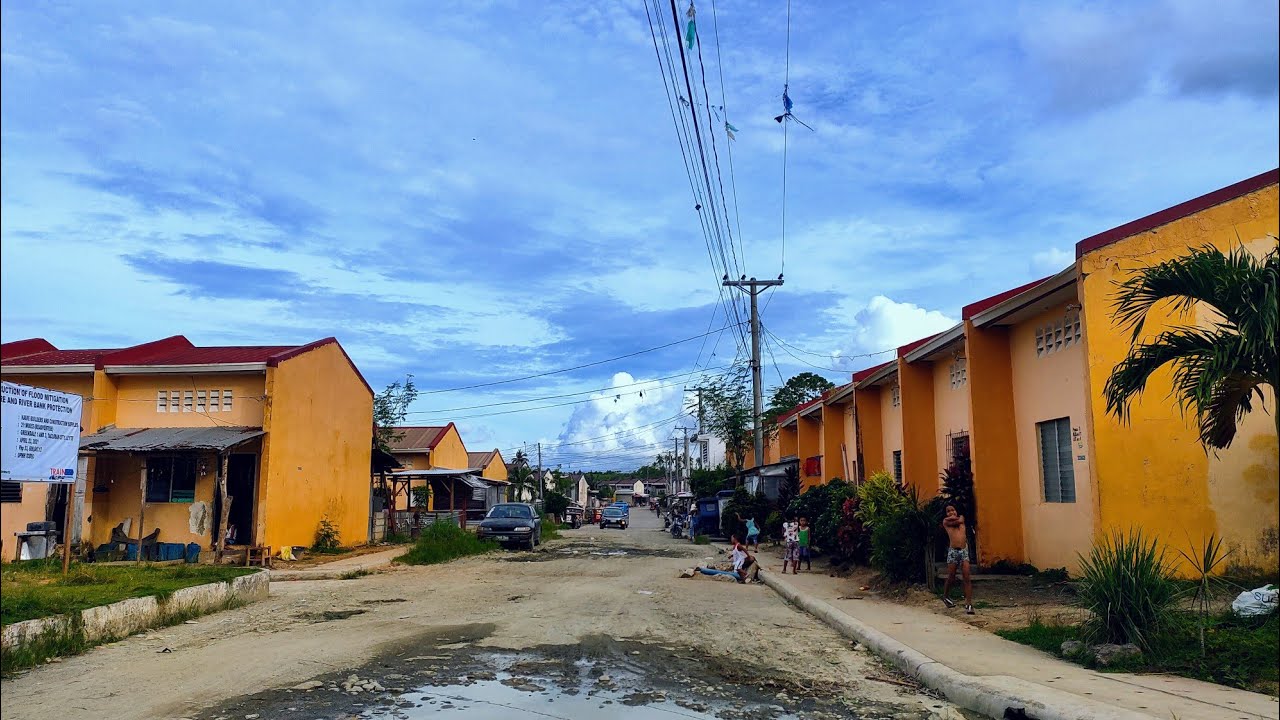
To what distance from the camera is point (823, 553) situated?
25609mm

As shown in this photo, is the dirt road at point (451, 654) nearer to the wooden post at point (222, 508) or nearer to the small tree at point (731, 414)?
the wooden post at point (222, 508)

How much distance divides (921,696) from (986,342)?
964 cm

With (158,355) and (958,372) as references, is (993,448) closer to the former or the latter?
(958,372)

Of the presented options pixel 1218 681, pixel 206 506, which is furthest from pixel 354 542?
pixel 1218 681

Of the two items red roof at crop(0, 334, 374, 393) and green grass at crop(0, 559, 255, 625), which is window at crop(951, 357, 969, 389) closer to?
green grass at crop(0, 559, 255, 625)

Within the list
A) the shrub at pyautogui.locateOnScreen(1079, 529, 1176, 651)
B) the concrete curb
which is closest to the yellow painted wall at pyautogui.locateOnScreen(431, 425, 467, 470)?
the concrete curb

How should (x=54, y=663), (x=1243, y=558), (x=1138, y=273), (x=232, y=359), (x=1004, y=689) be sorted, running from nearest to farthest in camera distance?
(x=1004, y=689) < (x=54, y=663) < (x=1243, y=558) < (x=1138, y=273) < (x=232, y=359)

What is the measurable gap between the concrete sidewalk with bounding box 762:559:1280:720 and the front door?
60.5ft

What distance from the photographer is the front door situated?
24719 millimetres

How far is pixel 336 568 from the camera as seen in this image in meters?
21.5

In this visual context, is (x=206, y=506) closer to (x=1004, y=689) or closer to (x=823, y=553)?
(x=823, y=553)

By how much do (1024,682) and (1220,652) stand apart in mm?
1948

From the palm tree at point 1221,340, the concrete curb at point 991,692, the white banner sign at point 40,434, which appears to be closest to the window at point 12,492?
the white banner sign at point 40,434

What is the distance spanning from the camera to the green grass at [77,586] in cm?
1020
